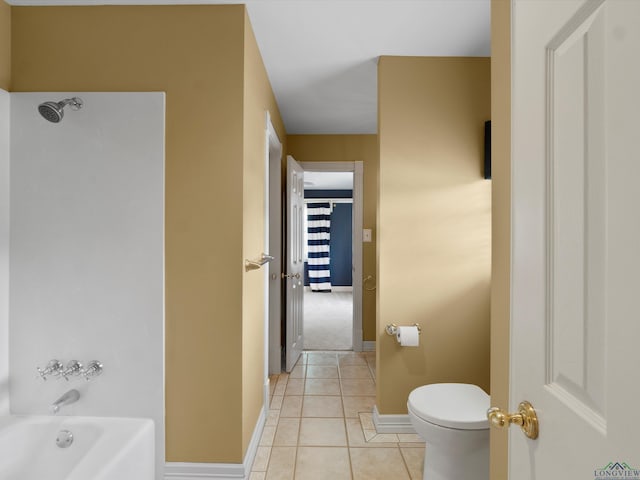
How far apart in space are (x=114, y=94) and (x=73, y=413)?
1.60 m

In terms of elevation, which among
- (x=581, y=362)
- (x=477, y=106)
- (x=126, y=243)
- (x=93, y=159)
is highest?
(x=477, y=106)

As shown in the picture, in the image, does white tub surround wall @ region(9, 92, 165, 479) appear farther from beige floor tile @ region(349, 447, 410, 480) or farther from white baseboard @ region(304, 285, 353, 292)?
white baseboard @ region(304, 285, 353, 292)

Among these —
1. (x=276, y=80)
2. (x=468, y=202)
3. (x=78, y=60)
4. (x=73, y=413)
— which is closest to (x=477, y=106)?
(x=468, y=202)

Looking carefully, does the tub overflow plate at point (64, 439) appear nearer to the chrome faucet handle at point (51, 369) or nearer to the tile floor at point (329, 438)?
the chrome faucet handle at point (51, 369)

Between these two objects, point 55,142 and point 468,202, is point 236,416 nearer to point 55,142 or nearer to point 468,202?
point 55,142

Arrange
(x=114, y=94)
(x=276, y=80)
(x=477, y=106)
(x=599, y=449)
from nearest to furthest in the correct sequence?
(x=599, y=449) → (x=114, y=94) → (x=477, y=106) → (x=276, y=80)

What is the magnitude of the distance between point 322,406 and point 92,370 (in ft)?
5.29

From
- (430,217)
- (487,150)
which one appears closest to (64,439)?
(430,217)

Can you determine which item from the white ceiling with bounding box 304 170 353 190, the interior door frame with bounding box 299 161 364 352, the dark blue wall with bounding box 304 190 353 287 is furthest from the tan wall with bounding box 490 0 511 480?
the dark blue wall with bounding box 304 190 353 287

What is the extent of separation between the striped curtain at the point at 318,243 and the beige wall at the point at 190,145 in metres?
6.63

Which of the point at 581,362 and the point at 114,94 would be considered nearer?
the point at 581,362

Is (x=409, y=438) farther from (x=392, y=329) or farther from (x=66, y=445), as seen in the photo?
(x=66, y=445)

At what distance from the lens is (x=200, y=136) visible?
189 cm

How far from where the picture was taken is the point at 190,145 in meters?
1.89
